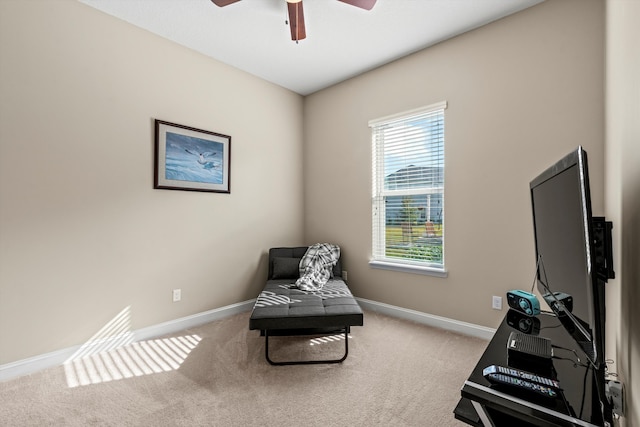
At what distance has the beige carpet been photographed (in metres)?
1.65

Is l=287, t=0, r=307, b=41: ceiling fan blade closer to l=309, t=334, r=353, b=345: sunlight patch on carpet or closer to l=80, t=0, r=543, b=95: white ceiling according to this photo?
l=80, t=0, r=543, b=95: white ceiling

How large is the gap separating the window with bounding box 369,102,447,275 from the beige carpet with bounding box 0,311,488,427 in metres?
0.86

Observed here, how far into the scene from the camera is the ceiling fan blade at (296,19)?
2.14 m

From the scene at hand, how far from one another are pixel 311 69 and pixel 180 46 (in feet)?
4.31

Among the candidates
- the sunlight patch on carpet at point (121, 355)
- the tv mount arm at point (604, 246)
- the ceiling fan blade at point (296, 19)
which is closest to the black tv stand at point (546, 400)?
the tv mount arm at point (604, 246)

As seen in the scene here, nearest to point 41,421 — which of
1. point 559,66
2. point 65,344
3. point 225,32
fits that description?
point 65,344

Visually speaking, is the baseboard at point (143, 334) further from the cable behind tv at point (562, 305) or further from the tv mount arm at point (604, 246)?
the tv mount arm at point (604, 246)

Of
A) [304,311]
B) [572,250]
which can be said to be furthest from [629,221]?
[304,311]

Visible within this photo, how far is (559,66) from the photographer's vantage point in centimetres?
222

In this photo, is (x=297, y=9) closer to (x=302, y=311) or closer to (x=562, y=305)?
(x=302, y=311)

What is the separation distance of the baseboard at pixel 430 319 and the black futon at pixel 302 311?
0.54 meters

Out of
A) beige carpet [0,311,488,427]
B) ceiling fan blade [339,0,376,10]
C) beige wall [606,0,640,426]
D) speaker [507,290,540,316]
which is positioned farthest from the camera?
ceiling fan blade [339,0,376,10]

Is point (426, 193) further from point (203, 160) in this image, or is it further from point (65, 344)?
point (65, 344)

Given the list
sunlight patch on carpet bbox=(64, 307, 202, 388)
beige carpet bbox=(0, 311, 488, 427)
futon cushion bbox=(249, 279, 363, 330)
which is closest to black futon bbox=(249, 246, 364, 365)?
futon cushion bbox=(249, 279, 363, 330)
